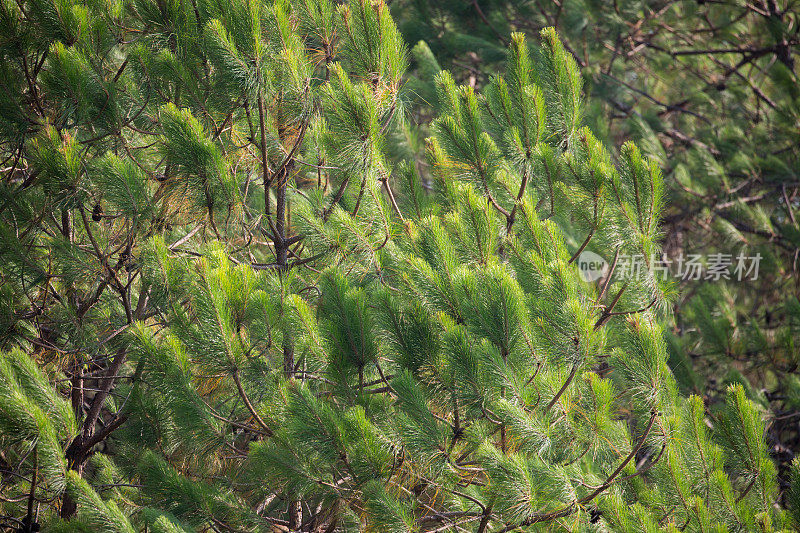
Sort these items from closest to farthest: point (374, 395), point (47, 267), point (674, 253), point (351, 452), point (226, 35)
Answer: point (351, 452) < point (226, 35) < point (374, 395) < point (47, 267) < point (674, 253)

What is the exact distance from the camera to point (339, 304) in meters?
2.04

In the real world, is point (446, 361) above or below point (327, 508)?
above

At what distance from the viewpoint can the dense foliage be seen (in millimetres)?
1965

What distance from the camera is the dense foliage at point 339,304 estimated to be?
6.45 ft

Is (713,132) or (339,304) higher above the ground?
(339,304)

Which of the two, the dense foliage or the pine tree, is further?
the pine tree

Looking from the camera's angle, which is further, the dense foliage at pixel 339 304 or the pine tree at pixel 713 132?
the pine tree at pixel 713 132

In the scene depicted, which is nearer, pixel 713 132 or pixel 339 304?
pixel 339 304

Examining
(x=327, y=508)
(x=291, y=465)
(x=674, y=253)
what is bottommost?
(x=674, y=253)

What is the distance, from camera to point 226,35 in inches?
80.4

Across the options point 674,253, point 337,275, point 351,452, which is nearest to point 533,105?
point 337,275

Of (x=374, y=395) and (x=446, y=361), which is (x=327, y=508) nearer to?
(x=374, y=395)

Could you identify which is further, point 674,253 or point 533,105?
point 674,253

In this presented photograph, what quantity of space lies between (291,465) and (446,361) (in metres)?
0.58
